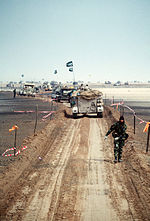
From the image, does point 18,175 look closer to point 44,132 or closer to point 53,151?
point 53,151

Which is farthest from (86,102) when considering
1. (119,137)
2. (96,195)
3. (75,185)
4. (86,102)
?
(96,195)

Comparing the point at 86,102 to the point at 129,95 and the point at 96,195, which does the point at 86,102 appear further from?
the point at 129,95

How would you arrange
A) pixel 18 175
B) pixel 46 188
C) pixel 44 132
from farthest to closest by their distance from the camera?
pixel 44 132, pixel 18 175, pixel 46 188

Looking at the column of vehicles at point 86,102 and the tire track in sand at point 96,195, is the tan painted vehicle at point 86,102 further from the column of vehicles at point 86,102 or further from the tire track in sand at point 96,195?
the tire track in sand at point 96,195

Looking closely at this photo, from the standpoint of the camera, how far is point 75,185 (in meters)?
7.64

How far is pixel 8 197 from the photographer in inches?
273

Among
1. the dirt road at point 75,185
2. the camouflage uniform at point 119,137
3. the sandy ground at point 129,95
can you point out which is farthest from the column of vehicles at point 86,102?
the sandy ground at point 129,95

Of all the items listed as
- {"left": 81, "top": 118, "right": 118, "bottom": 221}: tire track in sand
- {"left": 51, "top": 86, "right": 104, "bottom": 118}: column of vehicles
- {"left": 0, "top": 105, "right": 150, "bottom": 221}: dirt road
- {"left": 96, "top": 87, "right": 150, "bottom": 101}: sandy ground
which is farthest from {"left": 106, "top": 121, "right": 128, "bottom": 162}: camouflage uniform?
{"left": 96, "top": 87, "right": 150, "bottom": 101}: sandy ground

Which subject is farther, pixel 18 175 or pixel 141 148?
pixel 141 148

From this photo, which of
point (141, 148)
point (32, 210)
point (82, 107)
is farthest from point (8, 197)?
point (82, 107)

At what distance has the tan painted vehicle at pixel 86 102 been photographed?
2122 centimetres

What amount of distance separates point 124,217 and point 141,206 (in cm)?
70

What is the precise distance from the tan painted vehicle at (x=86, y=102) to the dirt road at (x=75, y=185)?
9.01 metres

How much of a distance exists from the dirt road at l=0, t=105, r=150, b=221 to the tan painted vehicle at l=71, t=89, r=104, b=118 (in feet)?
29.6
